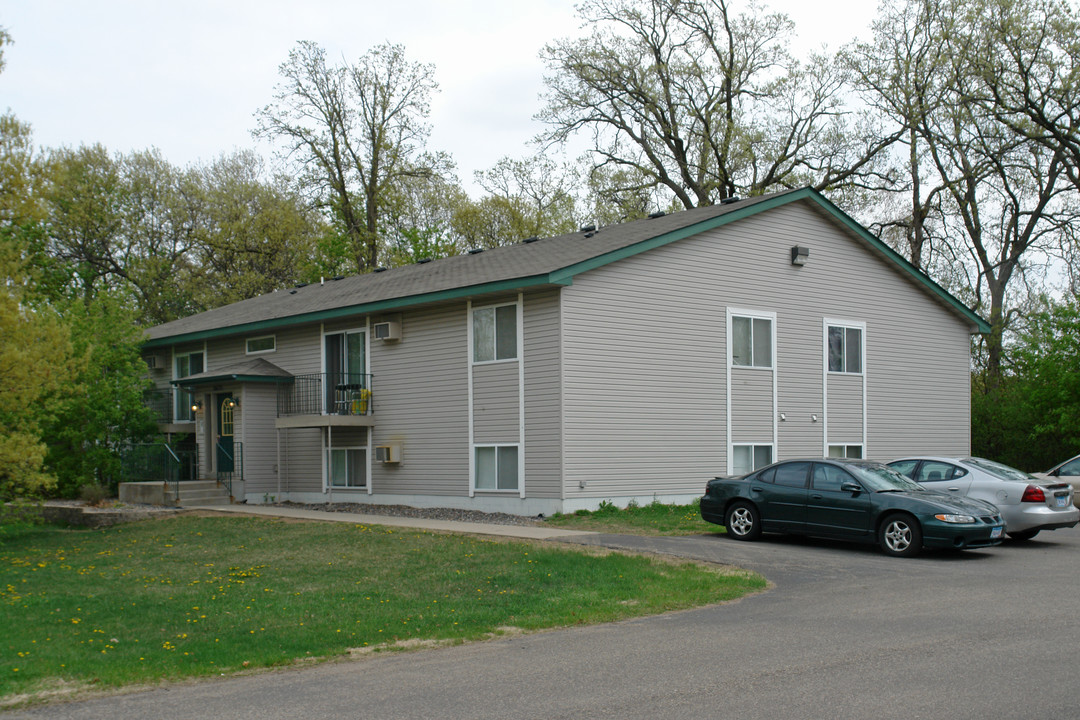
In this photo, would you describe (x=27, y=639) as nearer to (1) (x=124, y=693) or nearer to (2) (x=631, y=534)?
(1) (x=124, y=693)

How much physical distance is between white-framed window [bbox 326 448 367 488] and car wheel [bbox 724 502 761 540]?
10.2 metres

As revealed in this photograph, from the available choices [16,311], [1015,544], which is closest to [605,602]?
[1015,544]

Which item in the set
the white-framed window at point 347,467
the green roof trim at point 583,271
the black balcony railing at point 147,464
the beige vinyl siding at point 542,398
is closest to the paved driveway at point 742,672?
the beige vinyl siding at point 542,398

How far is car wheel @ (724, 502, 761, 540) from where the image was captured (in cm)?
1597

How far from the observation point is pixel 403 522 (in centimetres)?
1892

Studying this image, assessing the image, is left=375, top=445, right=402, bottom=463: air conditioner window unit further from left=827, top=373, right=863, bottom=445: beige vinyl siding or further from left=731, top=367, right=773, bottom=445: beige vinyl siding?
left=827, top=373, right=863, bottom=445: beige vinyl siding

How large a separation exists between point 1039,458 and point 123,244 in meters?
38.2

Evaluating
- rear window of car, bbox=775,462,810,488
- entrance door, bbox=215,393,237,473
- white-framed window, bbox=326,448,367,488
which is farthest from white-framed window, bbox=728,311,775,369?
entrance door, bbox=215,393,237,473

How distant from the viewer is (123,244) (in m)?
45.7

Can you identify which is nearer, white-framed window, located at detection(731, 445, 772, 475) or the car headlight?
the car headlight

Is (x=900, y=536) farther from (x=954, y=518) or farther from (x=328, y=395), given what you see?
(x=328, y=395)

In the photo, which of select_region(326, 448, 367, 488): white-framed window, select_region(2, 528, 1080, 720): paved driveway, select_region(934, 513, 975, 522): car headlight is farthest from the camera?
select_region(326, 448, 367, 488): white-framed window

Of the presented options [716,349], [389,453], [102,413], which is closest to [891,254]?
[716,349]

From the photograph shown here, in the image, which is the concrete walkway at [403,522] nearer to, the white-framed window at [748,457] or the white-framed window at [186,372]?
the white-framed window at [186,372]
